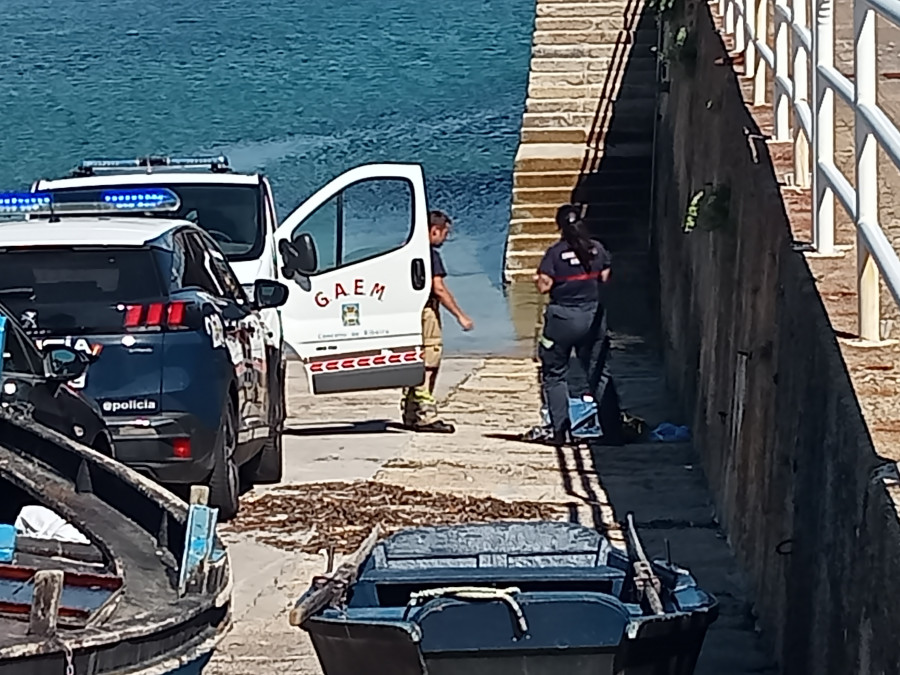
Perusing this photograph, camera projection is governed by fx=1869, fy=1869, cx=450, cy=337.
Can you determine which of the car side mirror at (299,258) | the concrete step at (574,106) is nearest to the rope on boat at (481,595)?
the car side mirror at (299,258)

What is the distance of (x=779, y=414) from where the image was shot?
23.9 ft

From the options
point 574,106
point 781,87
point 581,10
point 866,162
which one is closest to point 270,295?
point 781,87

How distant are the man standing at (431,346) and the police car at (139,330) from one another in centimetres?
408

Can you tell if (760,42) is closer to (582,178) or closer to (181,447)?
(181,447)

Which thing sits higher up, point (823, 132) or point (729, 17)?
point (729, 17)

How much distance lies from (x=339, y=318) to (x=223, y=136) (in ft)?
95.9

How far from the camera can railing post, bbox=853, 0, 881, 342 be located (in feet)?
18.1

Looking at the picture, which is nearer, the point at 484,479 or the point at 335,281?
the point at 484,479

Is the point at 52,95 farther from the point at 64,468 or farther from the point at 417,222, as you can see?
the point at 64,468

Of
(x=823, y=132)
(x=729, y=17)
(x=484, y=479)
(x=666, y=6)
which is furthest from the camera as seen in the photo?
(x=666, y=6)

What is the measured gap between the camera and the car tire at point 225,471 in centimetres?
915

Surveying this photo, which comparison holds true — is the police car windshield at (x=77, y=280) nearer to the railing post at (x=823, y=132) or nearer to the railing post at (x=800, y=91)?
the railing post at (x=800, y=91)

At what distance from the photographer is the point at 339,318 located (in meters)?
13.1

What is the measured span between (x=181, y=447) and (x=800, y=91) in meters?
3.29
